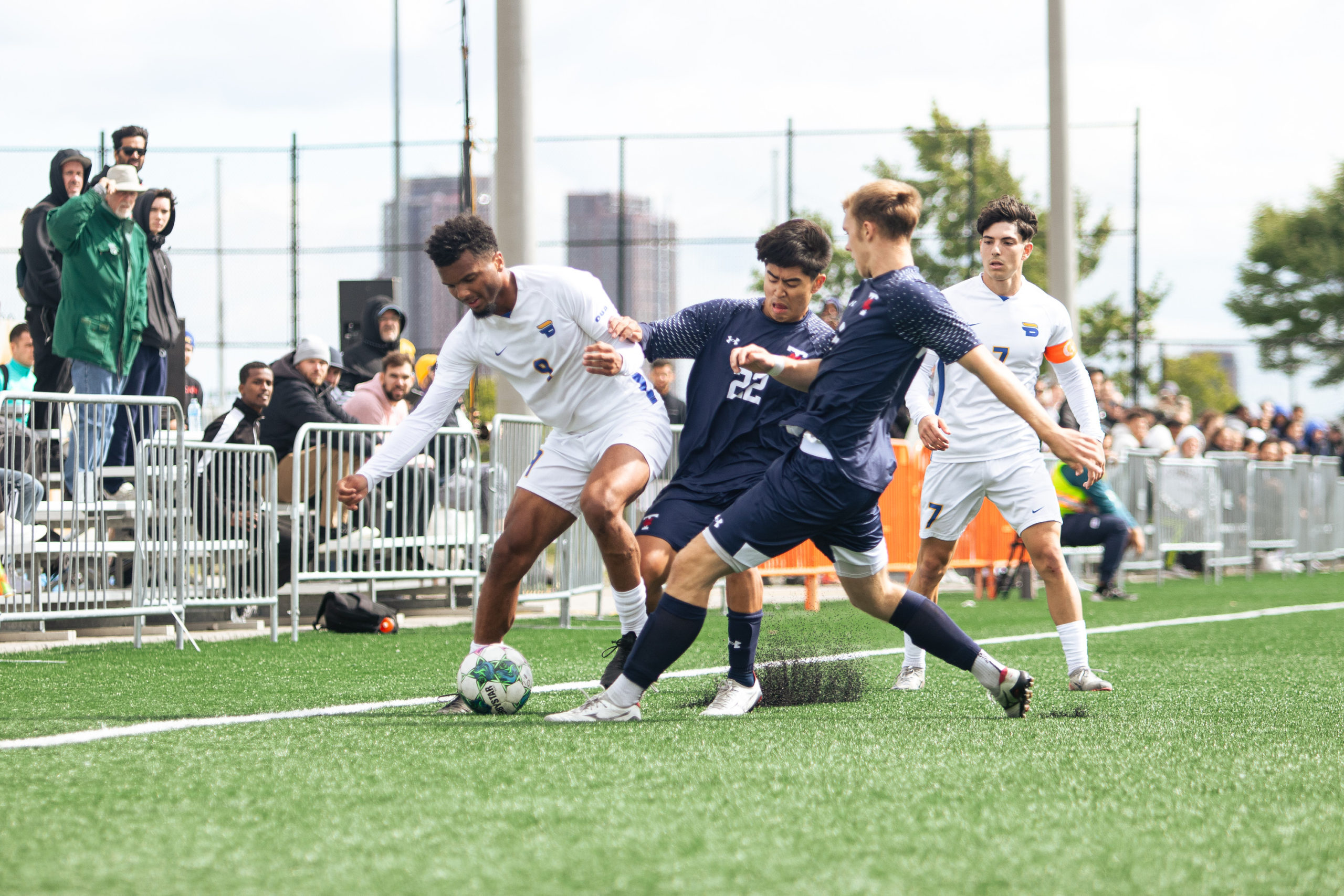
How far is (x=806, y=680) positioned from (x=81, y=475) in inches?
177

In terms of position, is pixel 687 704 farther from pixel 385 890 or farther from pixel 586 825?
pixel 385 890

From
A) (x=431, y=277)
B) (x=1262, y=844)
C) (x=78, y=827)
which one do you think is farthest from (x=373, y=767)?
(x=431, y=277)

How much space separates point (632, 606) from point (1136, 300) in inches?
858

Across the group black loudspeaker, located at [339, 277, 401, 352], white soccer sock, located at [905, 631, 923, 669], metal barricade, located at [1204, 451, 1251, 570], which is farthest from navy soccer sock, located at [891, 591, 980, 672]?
metal barricade, located at [1204, 451, 1251, 570]

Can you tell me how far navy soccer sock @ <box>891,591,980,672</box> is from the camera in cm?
551

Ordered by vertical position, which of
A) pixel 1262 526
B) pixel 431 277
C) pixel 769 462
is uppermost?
pixel 431 277

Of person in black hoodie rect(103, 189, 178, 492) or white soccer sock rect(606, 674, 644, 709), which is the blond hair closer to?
white soccer sock rect(606, 674, 644, 709)

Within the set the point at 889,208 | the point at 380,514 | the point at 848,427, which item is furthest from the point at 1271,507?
the point at 848,427

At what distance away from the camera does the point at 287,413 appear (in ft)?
34.1

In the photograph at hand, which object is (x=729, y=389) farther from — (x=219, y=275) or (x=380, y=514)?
(x=219, y=275)

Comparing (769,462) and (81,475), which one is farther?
(81,475)

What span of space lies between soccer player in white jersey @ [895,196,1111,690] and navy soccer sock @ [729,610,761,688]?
1.08 metres

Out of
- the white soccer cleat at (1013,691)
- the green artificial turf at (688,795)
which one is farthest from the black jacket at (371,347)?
the white soccer cleat at (1013,691)

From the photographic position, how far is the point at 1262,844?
334cm
